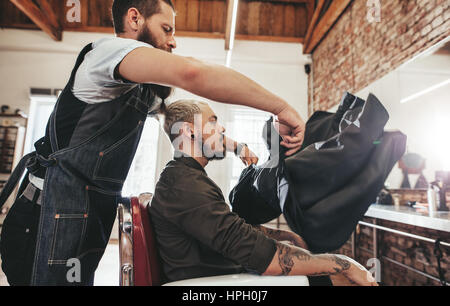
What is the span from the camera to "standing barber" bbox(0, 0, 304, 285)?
0.82 metres

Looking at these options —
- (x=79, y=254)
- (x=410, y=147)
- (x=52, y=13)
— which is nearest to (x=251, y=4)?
(x=52, y=13)

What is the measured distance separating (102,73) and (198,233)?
65cm

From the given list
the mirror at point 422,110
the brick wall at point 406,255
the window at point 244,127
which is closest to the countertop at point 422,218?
the brick wall at point 406,255

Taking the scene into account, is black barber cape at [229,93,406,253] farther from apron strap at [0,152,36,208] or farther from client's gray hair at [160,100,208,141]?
apron strap at [0,152,36,208]

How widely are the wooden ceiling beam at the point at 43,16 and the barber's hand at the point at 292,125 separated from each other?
6151mm

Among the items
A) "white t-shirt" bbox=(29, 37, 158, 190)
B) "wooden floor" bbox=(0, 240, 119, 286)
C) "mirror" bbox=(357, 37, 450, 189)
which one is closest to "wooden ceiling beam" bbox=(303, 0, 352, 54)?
"mirror" bbox=(357, 37, 450, 189)

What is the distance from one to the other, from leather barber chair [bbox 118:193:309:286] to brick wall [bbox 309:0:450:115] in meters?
2.94

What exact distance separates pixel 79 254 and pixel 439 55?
335 cm

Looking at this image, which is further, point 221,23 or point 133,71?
point 221,23

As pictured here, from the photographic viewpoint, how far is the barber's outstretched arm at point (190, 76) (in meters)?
0.66

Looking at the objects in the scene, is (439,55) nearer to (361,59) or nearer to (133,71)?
(361,59)

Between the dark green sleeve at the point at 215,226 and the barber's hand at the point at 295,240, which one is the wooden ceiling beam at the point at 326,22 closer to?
the barber's hand at the point at 295,240

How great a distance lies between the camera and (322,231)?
0.94 metres
